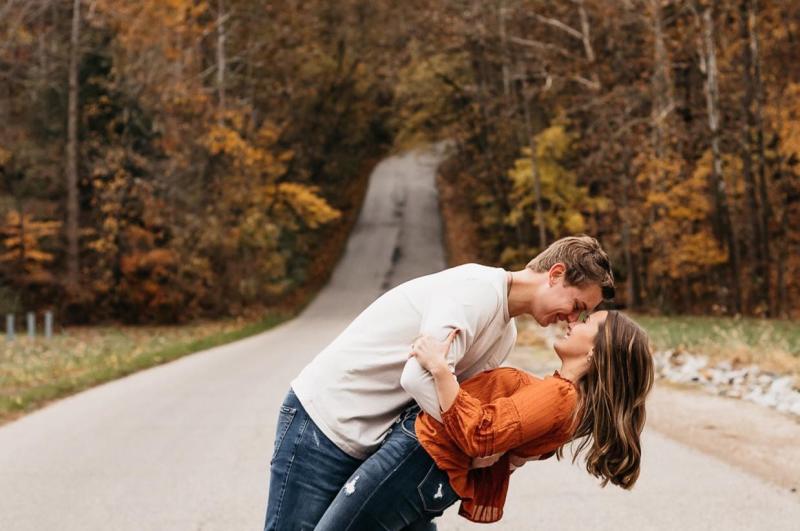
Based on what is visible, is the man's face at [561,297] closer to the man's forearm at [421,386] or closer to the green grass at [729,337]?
the man's forearm at [421,386]

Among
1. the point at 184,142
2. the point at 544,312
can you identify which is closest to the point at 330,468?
the point at 544,312

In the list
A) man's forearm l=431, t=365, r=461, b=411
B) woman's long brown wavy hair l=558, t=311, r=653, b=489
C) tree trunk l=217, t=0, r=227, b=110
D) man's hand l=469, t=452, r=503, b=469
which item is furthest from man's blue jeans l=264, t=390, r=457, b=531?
tree trunk l=217, t=0, r=227, b=110

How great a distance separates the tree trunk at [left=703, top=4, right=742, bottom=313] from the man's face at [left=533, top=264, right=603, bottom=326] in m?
24.2

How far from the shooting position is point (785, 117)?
2694 centimetres

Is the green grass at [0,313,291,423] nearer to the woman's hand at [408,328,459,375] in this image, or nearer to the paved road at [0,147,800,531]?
the paved road at [0,147,800,531]

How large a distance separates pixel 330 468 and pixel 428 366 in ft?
2.11

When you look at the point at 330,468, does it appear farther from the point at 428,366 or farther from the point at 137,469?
the point at 137,469

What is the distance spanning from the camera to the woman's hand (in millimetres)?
3125

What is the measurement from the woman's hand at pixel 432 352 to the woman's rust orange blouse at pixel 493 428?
0.16 meters

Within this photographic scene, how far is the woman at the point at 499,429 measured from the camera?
320 cm

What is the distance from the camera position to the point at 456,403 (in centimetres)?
321

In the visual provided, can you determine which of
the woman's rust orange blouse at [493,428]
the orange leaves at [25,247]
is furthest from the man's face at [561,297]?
the orange leaves at [25,247]

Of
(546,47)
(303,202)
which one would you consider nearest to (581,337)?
(546,47)

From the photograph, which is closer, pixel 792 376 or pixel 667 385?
pixel 792 376
